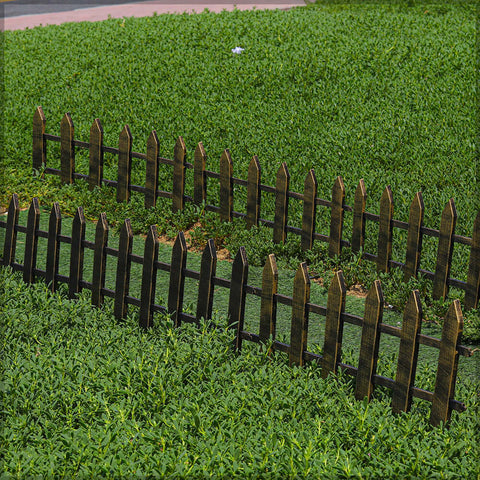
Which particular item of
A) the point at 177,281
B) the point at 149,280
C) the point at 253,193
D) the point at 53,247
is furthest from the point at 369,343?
the point at 253,193

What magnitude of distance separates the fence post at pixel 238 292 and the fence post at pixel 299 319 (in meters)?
0.38

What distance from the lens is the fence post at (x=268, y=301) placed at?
476 cm

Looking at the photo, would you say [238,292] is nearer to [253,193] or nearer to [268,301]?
[268,301]

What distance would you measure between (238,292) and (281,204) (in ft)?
7.00

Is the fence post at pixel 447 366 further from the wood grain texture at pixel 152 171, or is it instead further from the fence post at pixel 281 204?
the wood grain texture at pixel 152 171

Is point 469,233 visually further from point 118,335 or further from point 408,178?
point 118,335

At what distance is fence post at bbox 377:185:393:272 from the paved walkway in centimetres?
1046

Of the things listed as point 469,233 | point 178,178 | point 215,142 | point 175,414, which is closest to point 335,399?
point 175,414

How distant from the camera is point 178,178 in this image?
7.54 metres

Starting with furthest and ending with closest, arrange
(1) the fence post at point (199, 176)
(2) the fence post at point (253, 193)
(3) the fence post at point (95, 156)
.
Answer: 1. (3) the fence post at point (95, 156)
2. (1) the fence post at point (199, 176)
3. (2) the fence post at point (253, 193)

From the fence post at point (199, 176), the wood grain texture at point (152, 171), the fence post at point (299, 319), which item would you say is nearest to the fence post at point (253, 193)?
the fence post at point (199, 176)

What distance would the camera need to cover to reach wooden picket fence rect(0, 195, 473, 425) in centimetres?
413

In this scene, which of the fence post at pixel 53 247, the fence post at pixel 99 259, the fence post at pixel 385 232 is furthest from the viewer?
the fence post at pixel 385 232

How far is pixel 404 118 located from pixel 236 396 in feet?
19.9
